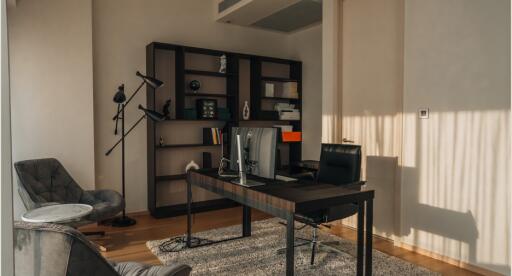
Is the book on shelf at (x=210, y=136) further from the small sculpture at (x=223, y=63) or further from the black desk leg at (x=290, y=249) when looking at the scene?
the black desk leg at (x=290, y=249)

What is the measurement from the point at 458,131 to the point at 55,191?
400 cm

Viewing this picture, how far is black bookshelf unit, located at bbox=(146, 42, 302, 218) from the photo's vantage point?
186 inches

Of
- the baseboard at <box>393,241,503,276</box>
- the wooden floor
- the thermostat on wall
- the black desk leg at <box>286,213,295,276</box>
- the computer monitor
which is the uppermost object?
the thermostat on wall

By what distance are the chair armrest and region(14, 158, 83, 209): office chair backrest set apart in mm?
2052

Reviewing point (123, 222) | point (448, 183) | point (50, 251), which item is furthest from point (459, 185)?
point (123, 222)

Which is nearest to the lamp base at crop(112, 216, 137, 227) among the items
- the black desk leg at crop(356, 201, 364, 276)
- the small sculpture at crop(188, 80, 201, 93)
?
the small sculpture at crop(188, 80, 201, 93)

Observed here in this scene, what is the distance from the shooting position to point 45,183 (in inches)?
147

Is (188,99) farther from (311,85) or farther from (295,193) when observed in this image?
(295,193)

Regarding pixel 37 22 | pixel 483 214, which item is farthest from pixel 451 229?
pixel 37 22

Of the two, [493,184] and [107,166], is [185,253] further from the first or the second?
[493,184]

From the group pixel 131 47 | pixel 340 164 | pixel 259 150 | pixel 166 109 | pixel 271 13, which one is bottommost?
pixel 340 164

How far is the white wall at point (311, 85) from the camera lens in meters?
5.73

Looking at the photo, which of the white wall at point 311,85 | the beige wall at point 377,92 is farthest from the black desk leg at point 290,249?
the white wall at point 311,85

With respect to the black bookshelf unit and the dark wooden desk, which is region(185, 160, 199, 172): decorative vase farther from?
the dark wooden desk
